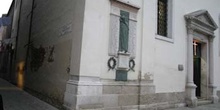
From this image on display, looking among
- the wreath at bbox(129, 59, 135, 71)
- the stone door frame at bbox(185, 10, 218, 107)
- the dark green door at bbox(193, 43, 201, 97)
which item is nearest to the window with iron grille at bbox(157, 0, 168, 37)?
the stone door frame at bbox(185, 10, 218, 107)

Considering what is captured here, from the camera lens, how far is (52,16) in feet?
28.8

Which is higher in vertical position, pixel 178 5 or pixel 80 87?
pixel 178 5

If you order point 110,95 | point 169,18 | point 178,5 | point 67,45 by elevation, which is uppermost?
point 178,5

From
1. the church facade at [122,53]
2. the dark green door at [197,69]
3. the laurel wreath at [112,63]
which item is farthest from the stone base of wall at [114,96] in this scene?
the dark green door at [197,69]

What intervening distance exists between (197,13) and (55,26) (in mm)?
6145

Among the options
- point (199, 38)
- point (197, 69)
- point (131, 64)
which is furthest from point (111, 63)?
point (197, 69)

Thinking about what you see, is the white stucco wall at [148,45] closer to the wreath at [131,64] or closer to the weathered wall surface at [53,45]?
the wreath at [131,64]

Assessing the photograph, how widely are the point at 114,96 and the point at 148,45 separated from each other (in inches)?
87.0

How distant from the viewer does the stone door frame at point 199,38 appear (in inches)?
365

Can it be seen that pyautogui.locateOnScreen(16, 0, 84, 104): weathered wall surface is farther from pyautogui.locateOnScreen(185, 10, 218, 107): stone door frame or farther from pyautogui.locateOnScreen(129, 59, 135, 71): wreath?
pyautogui.locateOnScreen(185, 10, 218, 107): stone door frame

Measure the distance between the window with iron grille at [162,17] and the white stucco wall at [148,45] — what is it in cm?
31

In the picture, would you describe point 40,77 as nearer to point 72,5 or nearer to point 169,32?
point 72,5

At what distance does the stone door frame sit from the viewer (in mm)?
9281

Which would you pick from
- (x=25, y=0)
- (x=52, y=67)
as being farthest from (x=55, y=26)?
(x=25, y=0)
